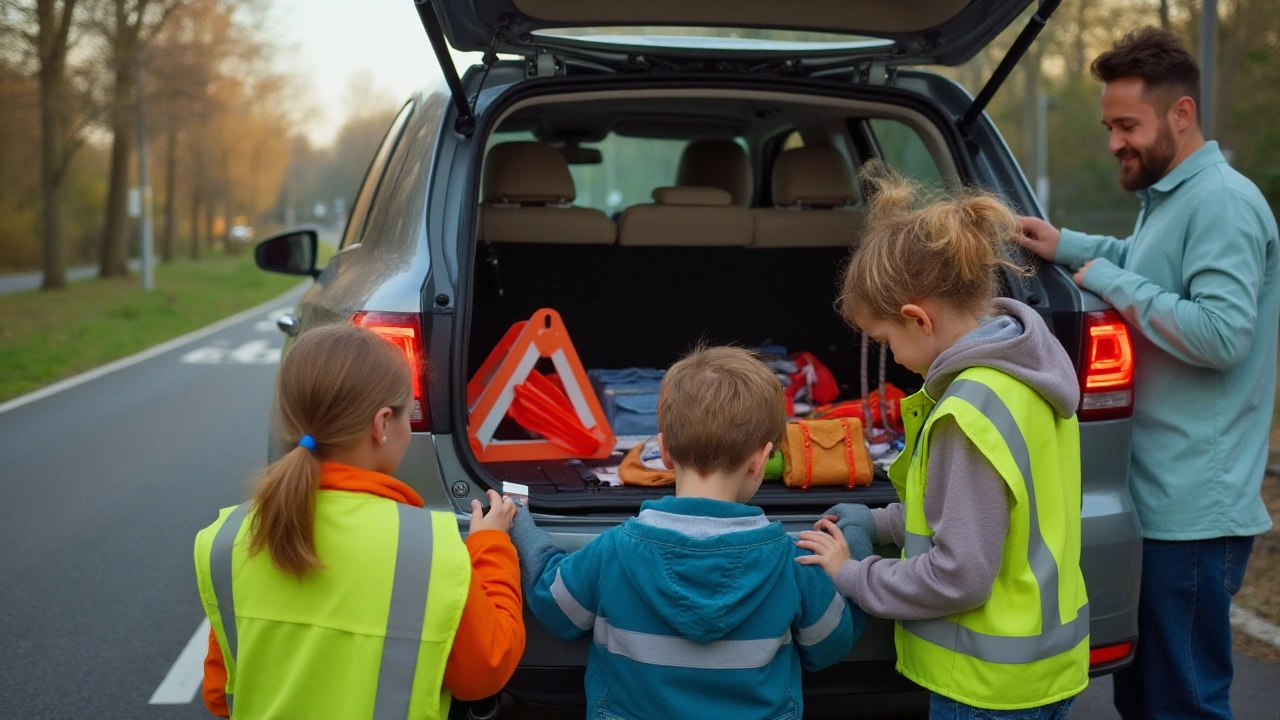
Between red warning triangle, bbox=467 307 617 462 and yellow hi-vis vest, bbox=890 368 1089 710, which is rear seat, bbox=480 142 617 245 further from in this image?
yellow hi-vis vest, bbox=890 368 1089 710

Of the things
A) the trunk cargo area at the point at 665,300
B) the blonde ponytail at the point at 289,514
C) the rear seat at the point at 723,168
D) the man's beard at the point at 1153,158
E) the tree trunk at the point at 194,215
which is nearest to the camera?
the blonde ponytail at the point at 289,514

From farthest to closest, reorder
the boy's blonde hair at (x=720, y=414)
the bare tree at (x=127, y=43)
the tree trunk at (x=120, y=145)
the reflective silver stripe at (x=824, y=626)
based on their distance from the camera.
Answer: the tree trunk at (x=120, y=145), the bare tree at (x=127, y=43), the reflective silver stripe at (x=824, y=626), the boy's blonde hair at (x=720, y=414)

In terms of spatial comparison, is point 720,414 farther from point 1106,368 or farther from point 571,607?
point 1106,368

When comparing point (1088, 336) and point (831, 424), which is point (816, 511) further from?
point (1088, 336)

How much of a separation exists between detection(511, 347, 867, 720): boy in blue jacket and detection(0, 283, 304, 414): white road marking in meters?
8.95

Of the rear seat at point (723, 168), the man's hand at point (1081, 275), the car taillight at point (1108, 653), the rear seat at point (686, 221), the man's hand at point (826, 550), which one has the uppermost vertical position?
the rear seat at point (723, 168)

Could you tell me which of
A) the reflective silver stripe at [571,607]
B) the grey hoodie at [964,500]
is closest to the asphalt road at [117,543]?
the reflective silver stripe at [571,607]

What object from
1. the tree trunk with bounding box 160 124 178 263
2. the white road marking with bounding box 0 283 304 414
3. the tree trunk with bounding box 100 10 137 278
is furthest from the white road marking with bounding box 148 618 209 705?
the tree trunk with bounding box 160 124 178 263

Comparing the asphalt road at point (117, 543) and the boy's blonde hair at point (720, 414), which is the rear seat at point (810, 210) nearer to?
the asphalt road at point (117, 543)

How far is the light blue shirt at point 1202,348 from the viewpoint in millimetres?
2592

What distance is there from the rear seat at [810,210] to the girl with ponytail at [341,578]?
2.66 m

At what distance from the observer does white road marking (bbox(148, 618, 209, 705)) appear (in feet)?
11.8

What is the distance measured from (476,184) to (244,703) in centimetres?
146

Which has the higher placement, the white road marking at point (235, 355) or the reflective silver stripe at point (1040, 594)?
the reflective silver stripe at point (1040, 594)
